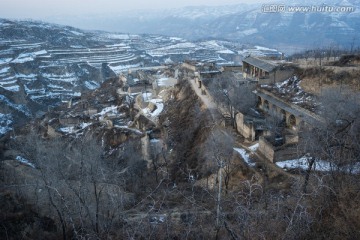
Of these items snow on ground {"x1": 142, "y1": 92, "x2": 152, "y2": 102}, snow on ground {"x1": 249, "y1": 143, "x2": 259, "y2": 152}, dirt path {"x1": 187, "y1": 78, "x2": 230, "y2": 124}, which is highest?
snow on ground {"x1": 249, "y1": 143, "x2": 259, "y2": 152}

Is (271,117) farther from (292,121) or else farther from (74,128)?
(74,128)

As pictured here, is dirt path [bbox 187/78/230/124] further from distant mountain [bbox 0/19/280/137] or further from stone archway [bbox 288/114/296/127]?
distant mountain [bbox 0/19/280/137]

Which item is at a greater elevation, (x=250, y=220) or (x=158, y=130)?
(x=250, y=220)

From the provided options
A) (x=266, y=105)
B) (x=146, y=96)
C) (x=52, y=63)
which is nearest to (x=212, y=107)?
(x=266, y=105)

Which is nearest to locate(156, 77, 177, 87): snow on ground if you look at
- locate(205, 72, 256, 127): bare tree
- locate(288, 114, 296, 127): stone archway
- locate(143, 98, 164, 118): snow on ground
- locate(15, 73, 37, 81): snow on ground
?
locate(143, 98, 164, 118): snow on ground

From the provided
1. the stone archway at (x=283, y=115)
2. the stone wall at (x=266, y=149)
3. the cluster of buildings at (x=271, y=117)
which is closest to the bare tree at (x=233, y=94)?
the cluster of buildings at (x=271, y=117)

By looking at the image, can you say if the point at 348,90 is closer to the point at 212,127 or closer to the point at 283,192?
the point at 212,127

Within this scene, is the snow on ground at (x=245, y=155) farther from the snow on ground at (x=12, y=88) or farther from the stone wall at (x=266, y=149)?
the snow on ground at (x=12, y=88)

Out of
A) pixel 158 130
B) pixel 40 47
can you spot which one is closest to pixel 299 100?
pixel 158 130
